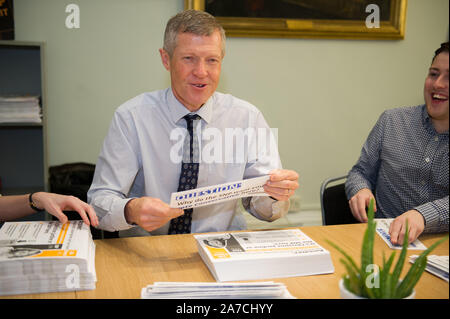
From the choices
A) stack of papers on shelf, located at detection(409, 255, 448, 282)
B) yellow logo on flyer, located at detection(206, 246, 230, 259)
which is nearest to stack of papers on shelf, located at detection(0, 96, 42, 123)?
yellow logo on flyer, located at detection(206, 246, 230, 259)

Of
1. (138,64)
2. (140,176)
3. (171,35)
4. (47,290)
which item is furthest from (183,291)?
(138,64)

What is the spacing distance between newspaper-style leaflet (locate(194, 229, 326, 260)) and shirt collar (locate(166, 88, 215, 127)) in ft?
1.95

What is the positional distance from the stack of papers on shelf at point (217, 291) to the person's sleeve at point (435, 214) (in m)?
0.37

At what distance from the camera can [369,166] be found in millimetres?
1847

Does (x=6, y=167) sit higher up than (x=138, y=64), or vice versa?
(x=138, y=64)

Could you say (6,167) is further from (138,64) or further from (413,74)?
(413,74)

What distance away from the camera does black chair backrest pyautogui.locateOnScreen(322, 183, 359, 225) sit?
190 cm

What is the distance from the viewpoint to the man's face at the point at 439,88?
2.32 feet

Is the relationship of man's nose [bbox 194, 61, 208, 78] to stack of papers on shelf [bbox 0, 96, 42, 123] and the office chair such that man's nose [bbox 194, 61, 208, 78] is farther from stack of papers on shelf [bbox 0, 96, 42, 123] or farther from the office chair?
stack of papers on shelf [bbox 0, 96, 42, 123]

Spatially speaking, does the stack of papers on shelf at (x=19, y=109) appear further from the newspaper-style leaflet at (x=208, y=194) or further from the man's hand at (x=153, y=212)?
the newspaper-style leaflet at (x=208, y=194)

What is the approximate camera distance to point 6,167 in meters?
2.80

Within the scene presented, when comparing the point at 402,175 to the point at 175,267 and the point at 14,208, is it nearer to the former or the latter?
the point at 175,267

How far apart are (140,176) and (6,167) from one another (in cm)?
152
